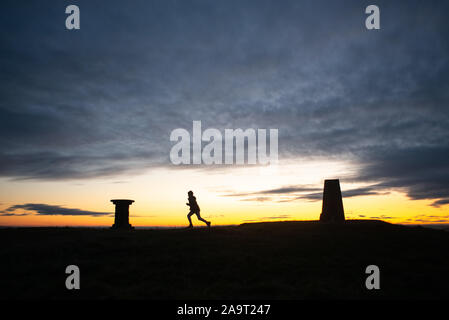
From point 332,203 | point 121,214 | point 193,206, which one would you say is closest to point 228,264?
point 193,206

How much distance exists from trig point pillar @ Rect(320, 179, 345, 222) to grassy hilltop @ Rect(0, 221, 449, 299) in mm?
4751

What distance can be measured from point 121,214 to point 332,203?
14877 mm

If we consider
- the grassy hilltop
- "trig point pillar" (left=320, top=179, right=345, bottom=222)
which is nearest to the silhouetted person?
the grassy hilltop

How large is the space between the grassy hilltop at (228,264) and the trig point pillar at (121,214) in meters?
4.86

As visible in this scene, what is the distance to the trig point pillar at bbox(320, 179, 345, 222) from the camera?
66.4 feet

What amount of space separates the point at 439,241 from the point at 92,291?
1495cm

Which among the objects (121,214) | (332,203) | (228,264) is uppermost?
(332,203)

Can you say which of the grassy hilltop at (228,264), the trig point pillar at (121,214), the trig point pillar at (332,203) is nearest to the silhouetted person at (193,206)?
the grassy hilltop at (228,264)

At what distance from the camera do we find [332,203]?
20.4 m

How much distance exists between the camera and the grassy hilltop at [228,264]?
816cm

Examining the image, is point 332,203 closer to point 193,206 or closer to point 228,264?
point 193,206

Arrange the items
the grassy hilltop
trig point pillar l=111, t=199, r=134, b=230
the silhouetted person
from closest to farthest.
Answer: the grassy hilltop → the silhouetted person → trig point pillar l=111, t=199, r=134, b=230

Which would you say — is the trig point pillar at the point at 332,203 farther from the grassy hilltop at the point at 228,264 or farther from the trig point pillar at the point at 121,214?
the trig point pillar at the point at 121,214

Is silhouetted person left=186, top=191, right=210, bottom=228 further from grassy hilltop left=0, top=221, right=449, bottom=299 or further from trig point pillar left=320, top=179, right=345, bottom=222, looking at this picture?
trig point pillar left=320, top=179, right=345, bottom=222
